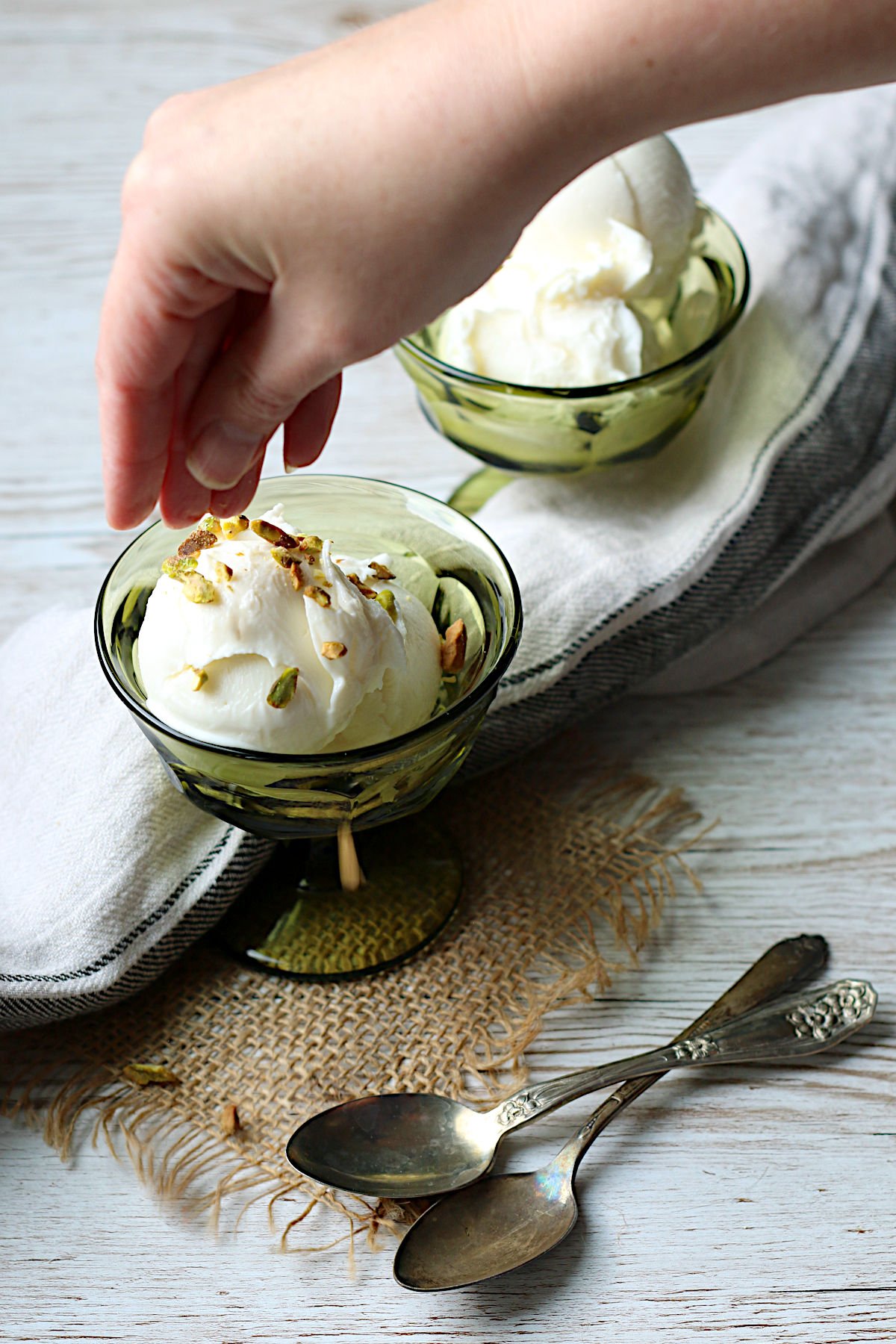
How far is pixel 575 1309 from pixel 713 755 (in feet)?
1.54

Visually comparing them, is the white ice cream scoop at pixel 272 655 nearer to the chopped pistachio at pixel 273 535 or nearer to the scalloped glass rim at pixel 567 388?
the chopped pistachio at pixel 273 535

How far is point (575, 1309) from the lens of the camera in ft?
2.41

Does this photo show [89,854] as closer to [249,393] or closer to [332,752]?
[332,752]

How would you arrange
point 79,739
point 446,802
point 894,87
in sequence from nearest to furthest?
point 79,739, point 446,802, point 894,87

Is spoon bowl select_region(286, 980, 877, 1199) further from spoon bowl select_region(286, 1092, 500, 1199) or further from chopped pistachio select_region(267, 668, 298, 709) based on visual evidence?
chopped pistachio select_region(267, 668, 298, 709)

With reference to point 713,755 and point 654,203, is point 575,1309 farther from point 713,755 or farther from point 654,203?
point 654,203

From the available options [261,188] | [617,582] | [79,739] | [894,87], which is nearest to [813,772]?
[617,582]

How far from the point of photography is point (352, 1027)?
88cm

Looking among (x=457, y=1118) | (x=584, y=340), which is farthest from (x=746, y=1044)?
(x=584, y=340)

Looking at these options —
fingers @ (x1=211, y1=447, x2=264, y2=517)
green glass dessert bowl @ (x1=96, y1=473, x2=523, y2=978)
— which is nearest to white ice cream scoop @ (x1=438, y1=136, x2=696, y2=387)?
green glass dessert bowl @ (x1=96, y1=473, x2=523, y2=978)

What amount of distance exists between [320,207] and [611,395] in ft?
1.64

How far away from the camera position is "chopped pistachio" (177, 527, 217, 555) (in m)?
0.79

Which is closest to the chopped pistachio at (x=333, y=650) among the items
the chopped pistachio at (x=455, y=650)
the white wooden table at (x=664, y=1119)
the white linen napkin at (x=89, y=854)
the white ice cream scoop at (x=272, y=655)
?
the white ice cream scoop at (x=272, y=655)

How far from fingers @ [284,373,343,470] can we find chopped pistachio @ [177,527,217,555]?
0.08m
